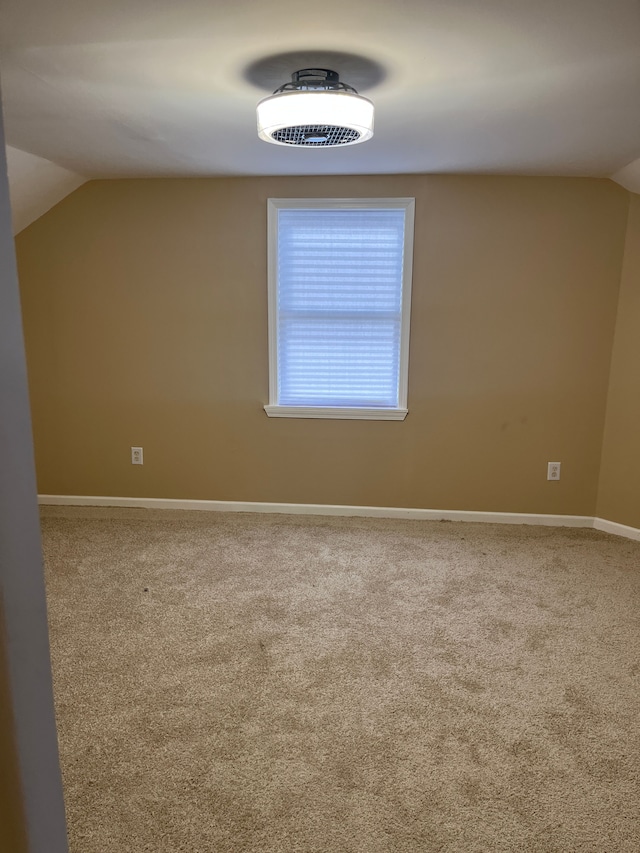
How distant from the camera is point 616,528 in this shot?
365cm

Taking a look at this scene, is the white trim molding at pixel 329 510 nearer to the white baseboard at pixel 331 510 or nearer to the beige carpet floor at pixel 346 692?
the white baseboard at pixel 331 510

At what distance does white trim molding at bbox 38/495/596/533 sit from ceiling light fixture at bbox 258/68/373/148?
2459 mm

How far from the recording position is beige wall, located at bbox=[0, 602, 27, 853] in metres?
0.85

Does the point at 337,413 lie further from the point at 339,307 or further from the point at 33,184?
the point at 33,184

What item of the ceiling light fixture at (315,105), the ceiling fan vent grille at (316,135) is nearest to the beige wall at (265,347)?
the ceiling fan vent grille at (316,135)

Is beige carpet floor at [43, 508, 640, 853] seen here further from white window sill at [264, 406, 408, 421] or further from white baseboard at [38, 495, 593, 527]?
white window sill at [264, 406, 408, 421]

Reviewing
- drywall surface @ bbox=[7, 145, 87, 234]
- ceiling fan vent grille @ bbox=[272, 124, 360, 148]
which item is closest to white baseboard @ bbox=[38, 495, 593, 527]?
drywall surface @ bbox=[7, 145, 87, 234]

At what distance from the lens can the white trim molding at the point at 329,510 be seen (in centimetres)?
380

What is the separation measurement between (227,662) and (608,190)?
3236 millimetres

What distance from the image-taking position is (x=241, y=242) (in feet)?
12.0

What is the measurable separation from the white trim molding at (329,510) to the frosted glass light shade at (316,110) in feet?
8.15

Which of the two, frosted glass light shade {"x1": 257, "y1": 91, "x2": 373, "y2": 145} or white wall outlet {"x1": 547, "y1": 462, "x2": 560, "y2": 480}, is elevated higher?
frosted glass light shade {"x1": 257, "y1": 91, "x2": 373, "y2": 145}

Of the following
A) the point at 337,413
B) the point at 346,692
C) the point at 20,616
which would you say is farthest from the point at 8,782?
the point at 337,413

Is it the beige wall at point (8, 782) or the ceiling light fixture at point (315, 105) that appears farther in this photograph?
Answer: the ceiling light fixture at point (315, 105)
